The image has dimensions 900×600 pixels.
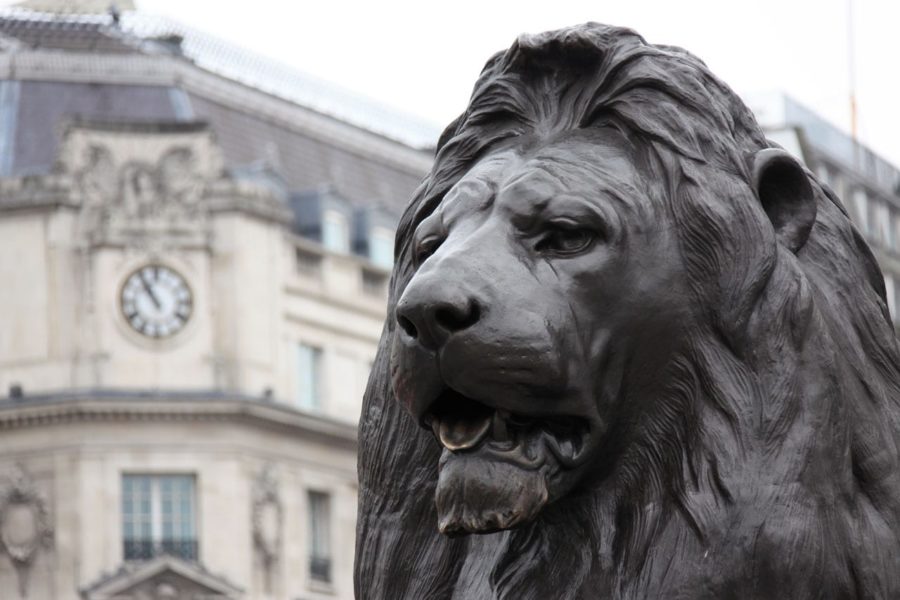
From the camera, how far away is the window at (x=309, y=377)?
48812 millimetres

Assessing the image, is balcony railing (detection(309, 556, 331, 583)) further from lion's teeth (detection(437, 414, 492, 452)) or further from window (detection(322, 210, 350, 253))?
lion's teeth (detection(437, 414, 492, 452))

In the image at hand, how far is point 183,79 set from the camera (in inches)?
1922

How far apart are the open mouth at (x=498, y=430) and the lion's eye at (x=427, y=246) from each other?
33 cm

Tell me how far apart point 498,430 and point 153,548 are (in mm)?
42897

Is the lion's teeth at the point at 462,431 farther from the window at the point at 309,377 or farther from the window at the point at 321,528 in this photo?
the window at the point at 321,528

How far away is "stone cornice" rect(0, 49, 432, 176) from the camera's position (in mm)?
47562

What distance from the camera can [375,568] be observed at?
4.00m

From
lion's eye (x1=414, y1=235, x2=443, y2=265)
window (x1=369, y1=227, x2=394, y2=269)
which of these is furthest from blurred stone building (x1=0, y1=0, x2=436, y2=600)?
lion's eye (x1=414, y1=235, x2=443, y2=265)

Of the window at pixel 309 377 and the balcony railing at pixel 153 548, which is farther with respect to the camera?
the window at pixel 309 377

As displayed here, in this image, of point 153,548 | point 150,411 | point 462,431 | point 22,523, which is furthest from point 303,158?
point 462,431

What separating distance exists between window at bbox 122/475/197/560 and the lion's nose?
4281 centimetres

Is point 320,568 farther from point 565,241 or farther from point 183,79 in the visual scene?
point 565,241

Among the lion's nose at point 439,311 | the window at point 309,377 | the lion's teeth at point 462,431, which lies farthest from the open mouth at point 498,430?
the window at point 309,377

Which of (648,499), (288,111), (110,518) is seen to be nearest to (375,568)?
(648,499)
